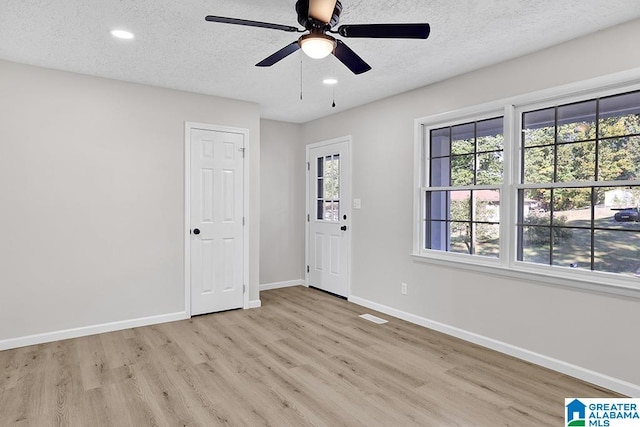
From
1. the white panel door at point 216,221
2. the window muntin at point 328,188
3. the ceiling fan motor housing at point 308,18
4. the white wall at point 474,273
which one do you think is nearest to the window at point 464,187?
the white wall at point 474,273

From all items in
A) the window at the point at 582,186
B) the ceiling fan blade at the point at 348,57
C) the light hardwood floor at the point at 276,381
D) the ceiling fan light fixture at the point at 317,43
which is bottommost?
the light hardwood floor at the point at 276,381

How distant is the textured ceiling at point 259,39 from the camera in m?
2.45

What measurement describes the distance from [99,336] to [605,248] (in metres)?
4.55

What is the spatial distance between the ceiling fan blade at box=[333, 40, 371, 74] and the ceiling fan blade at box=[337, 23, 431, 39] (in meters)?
0.14

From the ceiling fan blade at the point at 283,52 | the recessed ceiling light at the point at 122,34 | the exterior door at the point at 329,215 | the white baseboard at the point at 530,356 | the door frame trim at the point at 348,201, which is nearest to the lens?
the ceiling fan blade at the point at 283,52

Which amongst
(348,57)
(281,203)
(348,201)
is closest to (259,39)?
(348,57)

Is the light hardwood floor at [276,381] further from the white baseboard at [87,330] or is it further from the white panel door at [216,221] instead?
the white panel door at [216,221]

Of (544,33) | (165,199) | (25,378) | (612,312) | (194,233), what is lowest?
(25,378)

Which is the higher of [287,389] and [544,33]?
[544,33]

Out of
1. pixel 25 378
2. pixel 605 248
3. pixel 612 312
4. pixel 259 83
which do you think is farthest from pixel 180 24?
pixel 612 312

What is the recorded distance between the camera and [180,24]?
106 inches

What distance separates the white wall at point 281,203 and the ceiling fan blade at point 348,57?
11.1ft

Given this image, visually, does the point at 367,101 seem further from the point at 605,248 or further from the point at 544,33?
the point at 605,248

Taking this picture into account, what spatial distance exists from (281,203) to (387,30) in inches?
161
